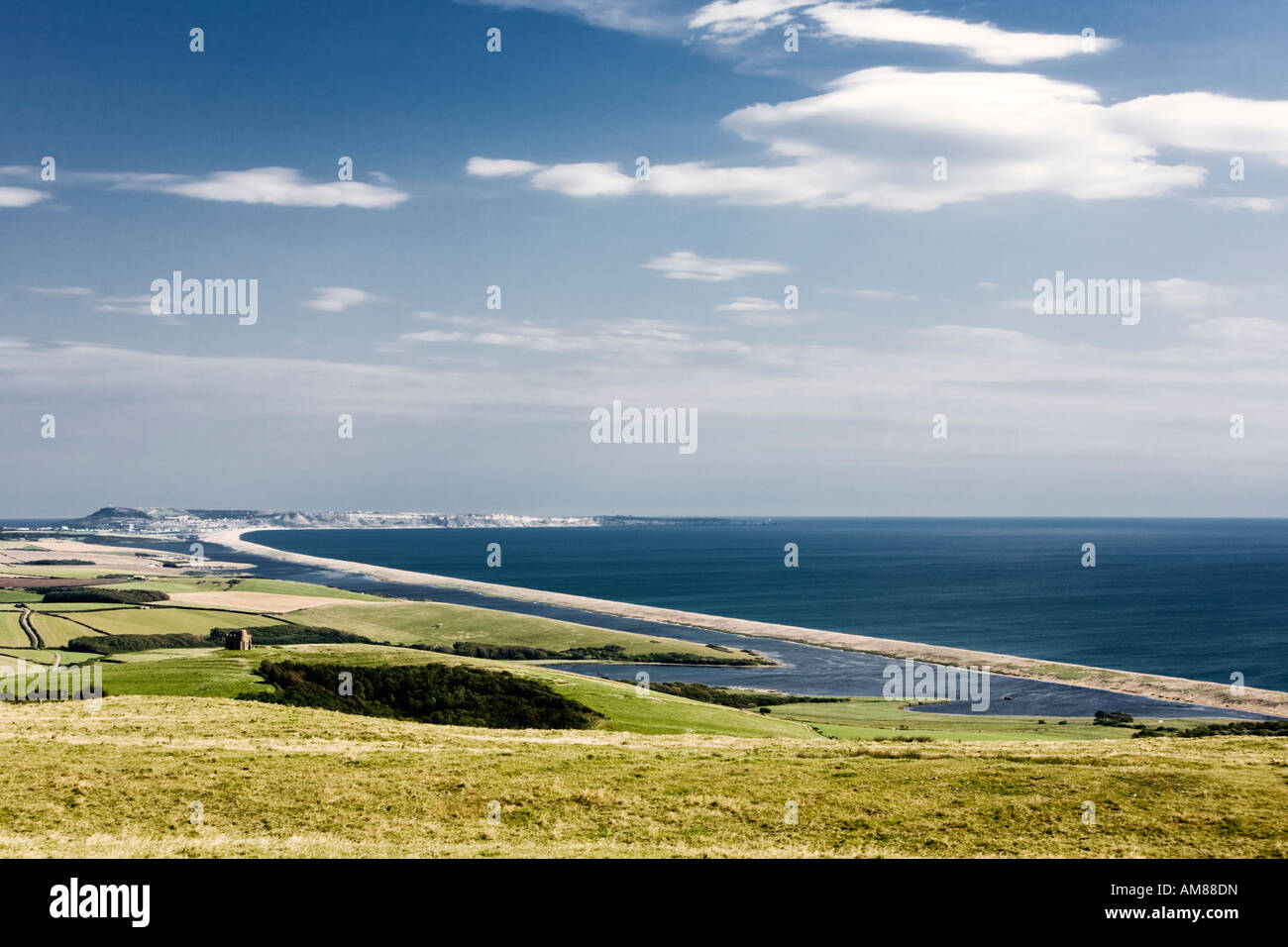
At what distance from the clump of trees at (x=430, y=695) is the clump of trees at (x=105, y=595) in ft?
305

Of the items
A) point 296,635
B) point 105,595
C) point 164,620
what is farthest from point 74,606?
point 296,635

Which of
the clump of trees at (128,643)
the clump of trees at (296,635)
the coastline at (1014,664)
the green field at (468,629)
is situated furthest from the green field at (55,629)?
the coastline at (1014,664)

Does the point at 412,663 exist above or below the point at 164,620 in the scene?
above

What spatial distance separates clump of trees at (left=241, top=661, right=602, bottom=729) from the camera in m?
56.1

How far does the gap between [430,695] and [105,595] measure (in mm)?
114220

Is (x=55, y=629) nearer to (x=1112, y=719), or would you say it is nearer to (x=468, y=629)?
(x=468, y=629)

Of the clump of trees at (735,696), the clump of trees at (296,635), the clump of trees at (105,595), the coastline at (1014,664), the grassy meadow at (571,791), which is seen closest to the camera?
the grassy meadow at (571,791)

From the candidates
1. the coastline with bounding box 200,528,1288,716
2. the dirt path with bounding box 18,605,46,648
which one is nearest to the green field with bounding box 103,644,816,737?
the dirt path with bounding box 18,605,46,648

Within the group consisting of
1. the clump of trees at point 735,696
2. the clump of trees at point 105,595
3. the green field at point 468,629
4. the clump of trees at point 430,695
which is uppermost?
the clump of trees at point 430,695

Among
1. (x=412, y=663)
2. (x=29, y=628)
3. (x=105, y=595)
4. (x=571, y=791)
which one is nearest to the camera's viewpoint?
(x=571, y=791)

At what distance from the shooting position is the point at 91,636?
325ft

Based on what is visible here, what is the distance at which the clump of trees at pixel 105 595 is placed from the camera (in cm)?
13962

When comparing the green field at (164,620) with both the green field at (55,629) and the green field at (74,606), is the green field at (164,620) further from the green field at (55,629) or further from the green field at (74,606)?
the green field at (74,606)

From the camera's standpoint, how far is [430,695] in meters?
58.8
